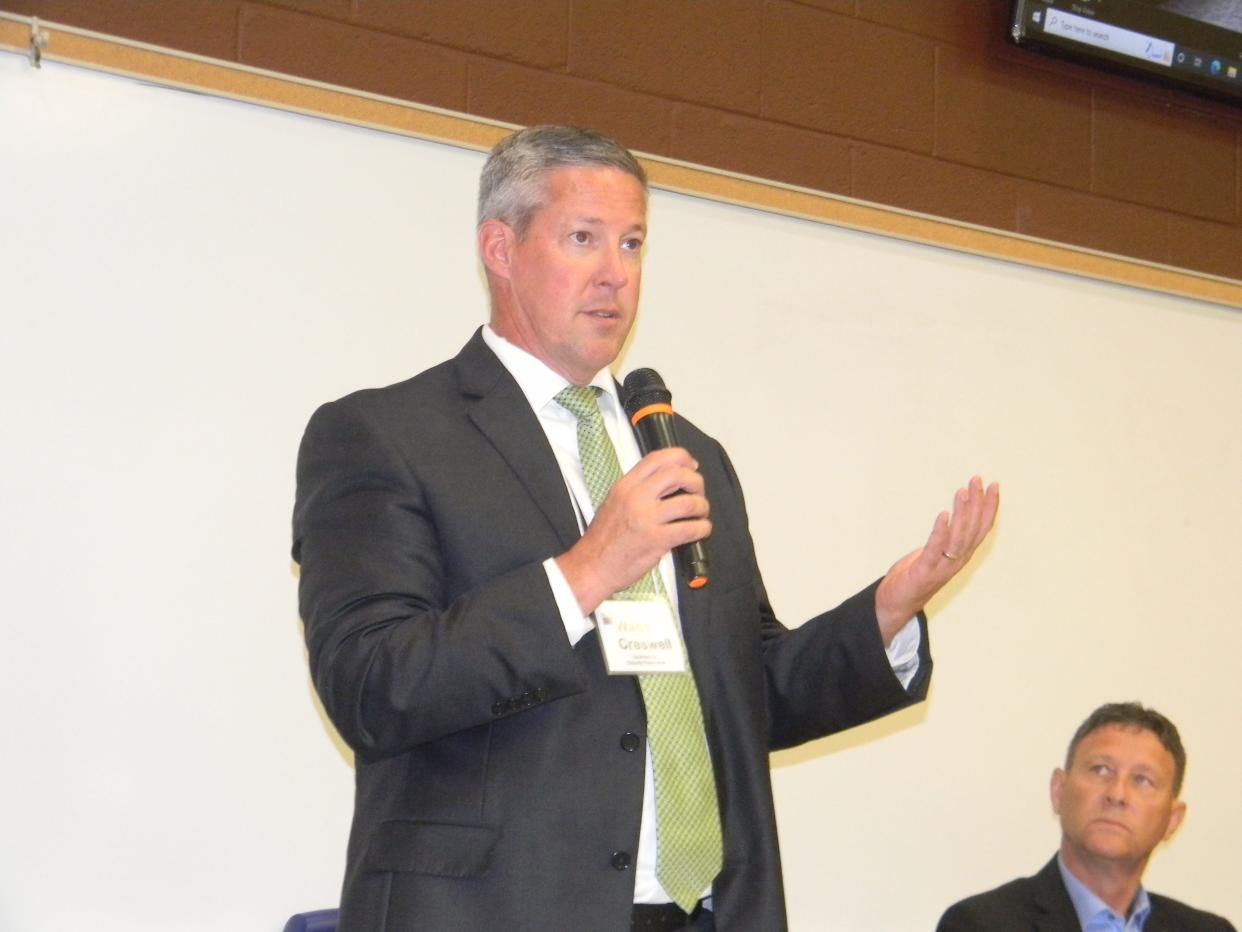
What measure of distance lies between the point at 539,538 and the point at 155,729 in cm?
113

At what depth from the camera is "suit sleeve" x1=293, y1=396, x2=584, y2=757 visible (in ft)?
5.10

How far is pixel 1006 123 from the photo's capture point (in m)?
3.88

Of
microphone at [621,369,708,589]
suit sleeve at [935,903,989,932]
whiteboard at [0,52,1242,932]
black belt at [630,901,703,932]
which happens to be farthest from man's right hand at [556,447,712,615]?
suit sleeve at [935,903,989,932]

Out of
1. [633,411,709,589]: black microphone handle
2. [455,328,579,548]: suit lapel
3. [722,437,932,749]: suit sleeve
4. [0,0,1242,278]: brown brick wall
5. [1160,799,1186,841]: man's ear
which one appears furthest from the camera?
[1160,799,1186,841]: man's ear

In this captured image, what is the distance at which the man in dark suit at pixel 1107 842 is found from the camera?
295cm

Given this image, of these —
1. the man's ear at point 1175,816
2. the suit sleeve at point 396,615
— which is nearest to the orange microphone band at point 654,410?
the suit sleeve at point 396,615

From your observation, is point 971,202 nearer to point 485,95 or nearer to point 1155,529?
point 1155,529

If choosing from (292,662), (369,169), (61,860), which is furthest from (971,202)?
(61,860)

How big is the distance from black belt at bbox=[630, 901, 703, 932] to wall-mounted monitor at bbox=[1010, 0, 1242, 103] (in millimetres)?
2762

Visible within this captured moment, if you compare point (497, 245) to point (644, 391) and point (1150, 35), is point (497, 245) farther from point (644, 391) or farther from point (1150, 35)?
point (1150, 35)

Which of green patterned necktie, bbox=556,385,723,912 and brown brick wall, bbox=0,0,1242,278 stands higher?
brown brick wall, bbox=0,0,1242,278

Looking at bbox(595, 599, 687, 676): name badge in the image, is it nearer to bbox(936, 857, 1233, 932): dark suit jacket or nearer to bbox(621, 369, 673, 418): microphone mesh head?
bbox(621, 369, 673, 418): microphone mesh head

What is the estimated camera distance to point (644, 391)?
184 centimetres

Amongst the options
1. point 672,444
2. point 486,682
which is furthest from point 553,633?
point 672,444
